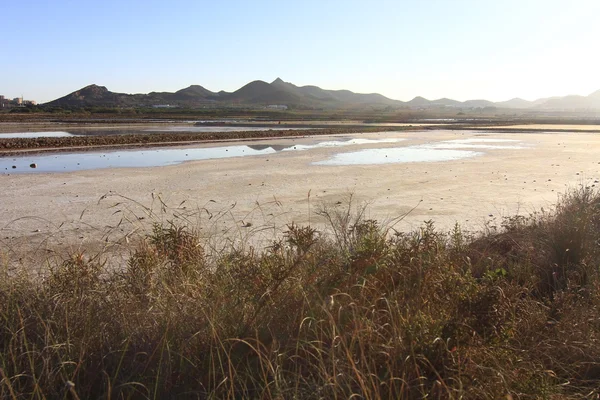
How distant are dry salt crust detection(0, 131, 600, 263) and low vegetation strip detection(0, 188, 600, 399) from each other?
206 centimetres

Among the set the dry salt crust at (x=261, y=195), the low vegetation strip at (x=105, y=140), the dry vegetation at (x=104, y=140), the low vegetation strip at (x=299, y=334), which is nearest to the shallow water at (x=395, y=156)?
the dry salt crust at (x=261, y=195)

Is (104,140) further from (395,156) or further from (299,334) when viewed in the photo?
(299,334)

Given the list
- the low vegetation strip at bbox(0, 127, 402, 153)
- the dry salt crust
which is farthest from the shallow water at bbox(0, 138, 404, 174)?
the low vegetation strip at bbox(0, 127, 402, 153)

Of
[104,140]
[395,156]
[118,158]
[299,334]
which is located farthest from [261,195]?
[104,140]

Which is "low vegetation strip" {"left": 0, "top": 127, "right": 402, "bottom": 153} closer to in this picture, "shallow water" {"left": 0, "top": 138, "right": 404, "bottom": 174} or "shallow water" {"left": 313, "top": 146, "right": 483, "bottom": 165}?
"shallow water" {"left": 0, "top": 138, "right": 404, "bottom": 174}

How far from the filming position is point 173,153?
2461 cm

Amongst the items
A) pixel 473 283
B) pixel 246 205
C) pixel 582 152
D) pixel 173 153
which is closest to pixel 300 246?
pixel 473 283

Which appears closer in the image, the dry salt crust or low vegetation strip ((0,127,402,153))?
the dry salt crust

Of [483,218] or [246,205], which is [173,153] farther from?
[483,218]

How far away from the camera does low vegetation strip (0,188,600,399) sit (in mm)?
2875

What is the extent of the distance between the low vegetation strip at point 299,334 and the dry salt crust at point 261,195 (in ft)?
6.77

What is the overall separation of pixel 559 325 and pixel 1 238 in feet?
26.3

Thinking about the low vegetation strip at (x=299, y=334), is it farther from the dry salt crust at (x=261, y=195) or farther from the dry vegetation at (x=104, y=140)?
the dry vegetation at (x=104, y=140)

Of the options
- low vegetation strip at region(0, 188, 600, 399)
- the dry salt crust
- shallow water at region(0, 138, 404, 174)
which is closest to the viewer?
low vegetation strip at region(0, 188, 600, 399)
